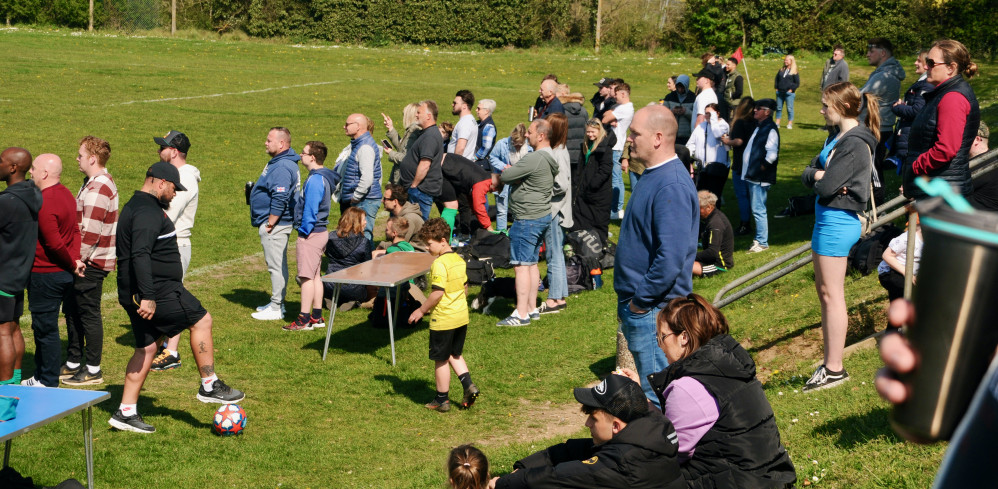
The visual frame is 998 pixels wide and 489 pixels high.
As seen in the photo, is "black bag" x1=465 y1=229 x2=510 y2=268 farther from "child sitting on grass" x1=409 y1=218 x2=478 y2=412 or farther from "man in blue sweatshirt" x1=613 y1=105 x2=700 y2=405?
"man in blue sweatshirt" x1=613 y1=105 x2=700 y2=405

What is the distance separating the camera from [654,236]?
17.7ft

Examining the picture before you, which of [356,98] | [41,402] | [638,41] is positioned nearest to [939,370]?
[41,402]

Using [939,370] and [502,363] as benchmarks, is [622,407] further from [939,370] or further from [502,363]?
[502,363]

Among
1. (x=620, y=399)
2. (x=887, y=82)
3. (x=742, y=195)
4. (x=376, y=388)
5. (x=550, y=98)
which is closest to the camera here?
(x=620, y=399)

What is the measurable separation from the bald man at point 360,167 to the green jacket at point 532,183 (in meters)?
2.27

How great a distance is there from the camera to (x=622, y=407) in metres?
4.45

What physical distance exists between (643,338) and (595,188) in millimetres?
6527

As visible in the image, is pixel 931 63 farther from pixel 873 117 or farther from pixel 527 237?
pixel 527 237

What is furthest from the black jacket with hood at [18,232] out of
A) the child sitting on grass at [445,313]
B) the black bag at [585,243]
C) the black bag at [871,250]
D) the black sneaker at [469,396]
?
the black bag at [871,250]

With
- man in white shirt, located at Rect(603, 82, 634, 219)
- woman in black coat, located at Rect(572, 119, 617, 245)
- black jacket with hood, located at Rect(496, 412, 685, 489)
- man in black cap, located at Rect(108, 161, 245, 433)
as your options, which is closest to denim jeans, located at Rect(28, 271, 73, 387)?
man in black cap, located at Rect(108, 161, 245, 433)

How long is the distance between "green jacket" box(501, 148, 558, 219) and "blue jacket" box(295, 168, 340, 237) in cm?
206

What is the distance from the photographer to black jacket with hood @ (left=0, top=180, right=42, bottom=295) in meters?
6.69

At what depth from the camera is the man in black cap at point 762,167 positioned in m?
12.4

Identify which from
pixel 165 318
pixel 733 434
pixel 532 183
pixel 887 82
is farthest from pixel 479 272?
pixel 887 82
